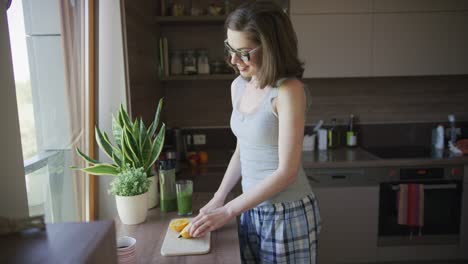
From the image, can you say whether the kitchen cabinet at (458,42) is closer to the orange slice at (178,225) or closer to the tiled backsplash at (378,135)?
the tiled backsplash at (378,135)

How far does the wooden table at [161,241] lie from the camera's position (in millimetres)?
950

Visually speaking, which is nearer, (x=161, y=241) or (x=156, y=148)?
(x=161, y=241)

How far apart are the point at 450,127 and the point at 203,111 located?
191cm

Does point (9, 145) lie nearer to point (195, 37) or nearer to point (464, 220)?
point (195, 37)

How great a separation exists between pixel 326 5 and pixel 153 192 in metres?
1.70

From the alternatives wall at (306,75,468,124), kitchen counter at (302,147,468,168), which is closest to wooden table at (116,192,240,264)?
kitchen counter at (302,147,468,168)

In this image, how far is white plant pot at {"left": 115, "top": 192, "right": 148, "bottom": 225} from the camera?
117 cm

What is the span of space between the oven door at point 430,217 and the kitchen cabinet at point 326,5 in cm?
117

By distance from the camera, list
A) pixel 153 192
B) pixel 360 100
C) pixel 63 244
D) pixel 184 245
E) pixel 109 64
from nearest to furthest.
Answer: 1. pixel 63 244
2. pixel 184 245
3. pixel 153 192
4. pixel 109 64
5. pixel 360 100

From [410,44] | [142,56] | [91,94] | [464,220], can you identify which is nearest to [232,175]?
[91,94]

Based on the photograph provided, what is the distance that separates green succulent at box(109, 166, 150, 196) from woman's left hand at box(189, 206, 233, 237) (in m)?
0.27

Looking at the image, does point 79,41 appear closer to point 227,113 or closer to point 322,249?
point 227,113

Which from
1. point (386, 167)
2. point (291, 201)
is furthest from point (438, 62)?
point (291, 201)

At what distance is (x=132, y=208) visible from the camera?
3.87 ft
